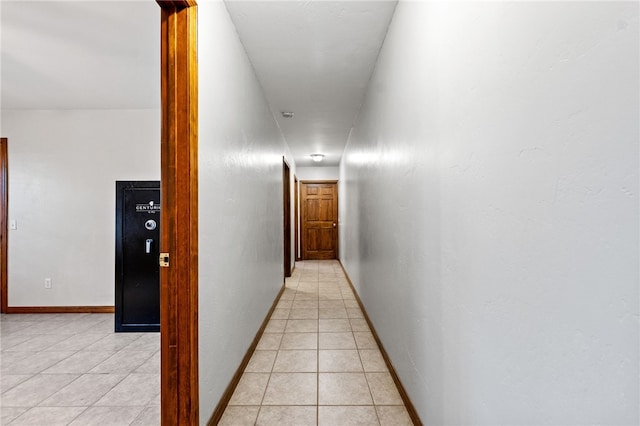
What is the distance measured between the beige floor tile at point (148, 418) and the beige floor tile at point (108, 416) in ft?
0.08

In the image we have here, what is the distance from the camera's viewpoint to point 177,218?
1.34m

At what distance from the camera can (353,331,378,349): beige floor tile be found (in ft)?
8.47

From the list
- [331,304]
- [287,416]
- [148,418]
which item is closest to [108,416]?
[148,418]

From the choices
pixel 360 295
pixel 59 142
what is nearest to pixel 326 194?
pixel 360 295

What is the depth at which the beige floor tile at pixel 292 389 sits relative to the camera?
1.83 metres

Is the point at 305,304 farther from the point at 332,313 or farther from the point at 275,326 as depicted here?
the point at 275,326

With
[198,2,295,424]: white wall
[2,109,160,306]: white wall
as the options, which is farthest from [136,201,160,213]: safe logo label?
[198,2,295,424]: white wall

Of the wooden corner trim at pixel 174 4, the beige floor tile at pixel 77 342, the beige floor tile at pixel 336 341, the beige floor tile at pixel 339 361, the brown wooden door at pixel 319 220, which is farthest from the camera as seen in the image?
the brown wooden door at pixel 319 220

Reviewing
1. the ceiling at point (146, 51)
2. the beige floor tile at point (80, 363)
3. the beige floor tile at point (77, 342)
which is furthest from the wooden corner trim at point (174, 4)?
the beige floor tile at point (77, 342)

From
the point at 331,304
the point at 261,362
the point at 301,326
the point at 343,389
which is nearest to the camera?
the point at 343,389

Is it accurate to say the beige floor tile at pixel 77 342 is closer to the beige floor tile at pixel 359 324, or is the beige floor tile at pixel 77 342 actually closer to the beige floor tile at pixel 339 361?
the beige floor tile at pixel 339 361

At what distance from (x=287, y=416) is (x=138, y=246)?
2.42m

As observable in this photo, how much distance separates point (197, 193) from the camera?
1431mm

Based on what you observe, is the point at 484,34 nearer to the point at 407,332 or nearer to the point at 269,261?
the point at 407,332
